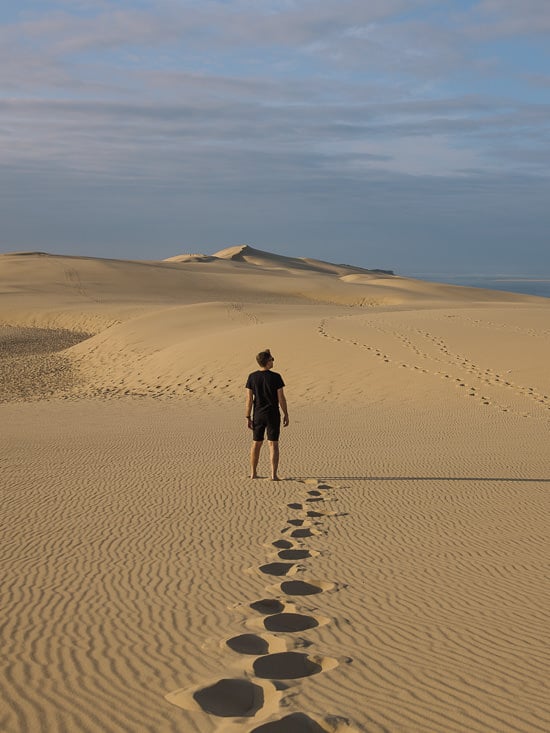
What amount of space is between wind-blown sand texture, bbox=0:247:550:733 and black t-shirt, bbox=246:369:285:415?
959 millimetres

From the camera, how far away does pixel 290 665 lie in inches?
183

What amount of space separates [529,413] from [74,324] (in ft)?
99.0

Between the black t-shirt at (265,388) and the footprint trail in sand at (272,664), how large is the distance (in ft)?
10.6

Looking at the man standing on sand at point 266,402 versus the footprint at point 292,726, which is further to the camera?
the man standing on sand at point 266,402

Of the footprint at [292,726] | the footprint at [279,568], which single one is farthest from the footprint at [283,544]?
the footprint at [292,726]

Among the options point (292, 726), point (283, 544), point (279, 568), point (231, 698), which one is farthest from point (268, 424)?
point (292, 726)

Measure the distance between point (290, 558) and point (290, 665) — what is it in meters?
2.18

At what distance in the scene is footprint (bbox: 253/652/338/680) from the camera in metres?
4.54

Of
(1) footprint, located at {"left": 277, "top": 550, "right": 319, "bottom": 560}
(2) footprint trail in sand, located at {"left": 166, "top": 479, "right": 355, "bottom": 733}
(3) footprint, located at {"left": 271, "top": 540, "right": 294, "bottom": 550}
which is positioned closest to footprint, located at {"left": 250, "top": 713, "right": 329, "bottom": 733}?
(2) footprint trail in sand, located at {"left": 166, "top": 479, "right": 355, "bottom": 733}

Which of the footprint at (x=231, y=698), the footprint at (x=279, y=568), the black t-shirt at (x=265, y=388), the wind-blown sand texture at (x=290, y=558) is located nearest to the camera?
the footprint at (x=231, y=698)

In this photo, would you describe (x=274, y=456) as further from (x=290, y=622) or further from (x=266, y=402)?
(x=290, y=622)

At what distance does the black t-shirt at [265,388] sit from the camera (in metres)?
9.80

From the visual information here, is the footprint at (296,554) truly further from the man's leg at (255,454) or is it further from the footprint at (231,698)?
the man's leg at (255,454)

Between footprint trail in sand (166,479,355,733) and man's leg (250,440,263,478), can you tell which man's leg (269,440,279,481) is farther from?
footprint trail in sand (166,479,355,733)
